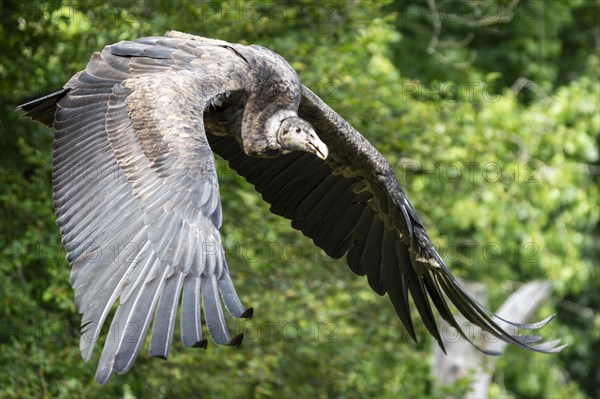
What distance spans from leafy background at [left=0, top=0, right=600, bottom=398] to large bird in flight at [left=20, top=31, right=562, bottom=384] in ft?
4.96

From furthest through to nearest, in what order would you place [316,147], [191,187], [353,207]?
[353,207] → [316,147] → [191,187]

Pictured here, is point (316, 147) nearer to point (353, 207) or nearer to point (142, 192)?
point (353, 207)

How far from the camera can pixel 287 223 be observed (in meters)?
9.34

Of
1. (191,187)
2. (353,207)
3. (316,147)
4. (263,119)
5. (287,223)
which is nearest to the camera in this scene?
(191,187)

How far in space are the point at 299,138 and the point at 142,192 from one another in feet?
4.12

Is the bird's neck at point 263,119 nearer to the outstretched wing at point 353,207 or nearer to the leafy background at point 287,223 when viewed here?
the outstretched wing at point 353,207

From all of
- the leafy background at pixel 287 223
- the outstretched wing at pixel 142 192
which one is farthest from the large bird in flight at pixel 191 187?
the leafy background at pixel 287 223

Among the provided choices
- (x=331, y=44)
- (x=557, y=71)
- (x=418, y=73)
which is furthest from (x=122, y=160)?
(x=557, y=71)

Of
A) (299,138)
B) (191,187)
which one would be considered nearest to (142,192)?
(191,187)

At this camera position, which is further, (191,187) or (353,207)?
(353,207)

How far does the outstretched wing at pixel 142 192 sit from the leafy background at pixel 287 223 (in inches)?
68.7

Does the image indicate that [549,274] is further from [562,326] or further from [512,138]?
[562,326]

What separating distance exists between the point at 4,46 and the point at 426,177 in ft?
14.6

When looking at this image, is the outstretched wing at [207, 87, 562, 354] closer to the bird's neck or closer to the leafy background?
the bird's neck
